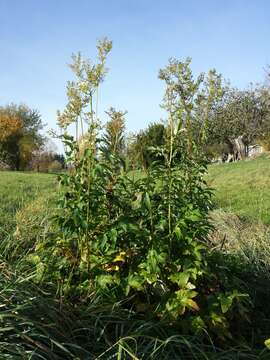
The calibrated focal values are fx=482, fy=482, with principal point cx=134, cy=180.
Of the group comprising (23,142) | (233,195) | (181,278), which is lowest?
(181,278)

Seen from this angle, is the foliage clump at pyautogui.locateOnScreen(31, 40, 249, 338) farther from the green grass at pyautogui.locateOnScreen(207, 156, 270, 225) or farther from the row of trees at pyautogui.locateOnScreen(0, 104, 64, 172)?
the row of trees at pyautogui.locateOnScreen(0, 104, 64, 172)

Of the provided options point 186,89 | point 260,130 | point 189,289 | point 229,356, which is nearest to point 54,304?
point 189,289

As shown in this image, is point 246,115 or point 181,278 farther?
point 246,115

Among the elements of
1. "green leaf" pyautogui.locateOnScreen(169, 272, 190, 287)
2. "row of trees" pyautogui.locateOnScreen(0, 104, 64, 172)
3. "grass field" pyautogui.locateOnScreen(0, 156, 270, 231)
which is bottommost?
"green leaf" pyautogui.locateOnScreen(169, 272, 190, 287)

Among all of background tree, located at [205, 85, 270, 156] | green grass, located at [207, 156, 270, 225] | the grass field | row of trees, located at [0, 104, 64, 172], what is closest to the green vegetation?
the grass field

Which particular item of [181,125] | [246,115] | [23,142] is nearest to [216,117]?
[246,115]

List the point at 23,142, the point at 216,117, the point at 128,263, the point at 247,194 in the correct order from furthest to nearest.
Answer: the point at 23,142 → the point at 216,117 → the point at 247,194 → the point at 128,263

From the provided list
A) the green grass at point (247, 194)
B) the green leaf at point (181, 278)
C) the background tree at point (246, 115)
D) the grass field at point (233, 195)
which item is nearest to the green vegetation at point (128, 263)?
the green leaf at point (181, 278)

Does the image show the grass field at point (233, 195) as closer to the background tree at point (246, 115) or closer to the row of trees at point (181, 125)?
the row of trees at point (181, 125)

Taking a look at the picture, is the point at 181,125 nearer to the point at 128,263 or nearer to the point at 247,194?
the point at 128,263

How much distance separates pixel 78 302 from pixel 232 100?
35.9 meters

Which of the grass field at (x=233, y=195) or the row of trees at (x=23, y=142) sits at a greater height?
the row of trees at (x=23, y=142)

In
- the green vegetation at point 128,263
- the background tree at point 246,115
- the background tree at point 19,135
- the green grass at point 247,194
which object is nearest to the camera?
the green vegetation at point 128,263

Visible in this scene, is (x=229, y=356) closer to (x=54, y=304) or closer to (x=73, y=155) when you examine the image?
(x=54, y=304)
